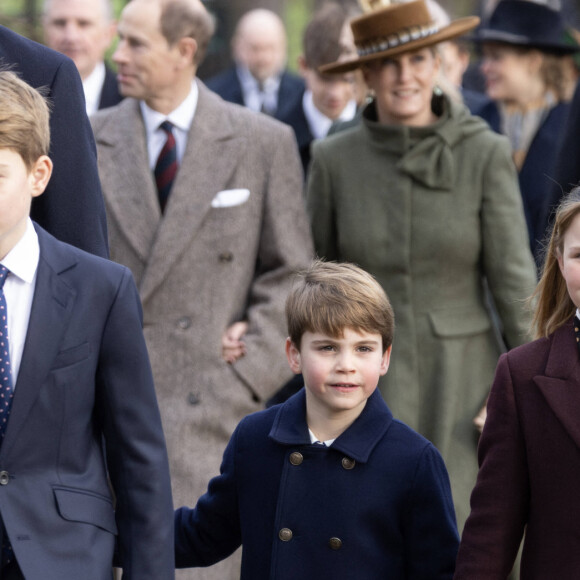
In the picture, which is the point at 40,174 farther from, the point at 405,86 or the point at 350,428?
the point at 405,86

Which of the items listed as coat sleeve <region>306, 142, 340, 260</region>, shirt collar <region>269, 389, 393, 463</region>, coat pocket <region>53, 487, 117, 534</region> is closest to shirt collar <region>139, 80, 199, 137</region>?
coat sleeve <region>306, 142, 340, 260</region>

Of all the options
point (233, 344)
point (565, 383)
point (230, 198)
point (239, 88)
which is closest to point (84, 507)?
point (565, 383)

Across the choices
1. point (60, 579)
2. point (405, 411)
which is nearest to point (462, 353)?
point (405, 411)

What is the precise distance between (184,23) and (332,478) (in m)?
2.63

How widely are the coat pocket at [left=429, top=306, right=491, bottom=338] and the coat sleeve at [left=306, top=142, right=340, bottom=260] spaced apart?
0.50 metres

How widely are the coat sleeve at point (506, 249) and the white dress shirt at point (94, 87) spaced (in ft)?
7.95

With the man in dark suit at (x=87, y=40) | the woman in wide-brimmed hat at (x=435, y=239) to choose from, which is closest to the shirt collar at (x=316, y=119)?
the man in dark suit at (x=87, y=40)

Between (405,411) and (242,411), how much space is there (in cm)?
62

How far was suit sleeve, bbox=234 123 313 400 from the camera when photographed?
5.57 meters

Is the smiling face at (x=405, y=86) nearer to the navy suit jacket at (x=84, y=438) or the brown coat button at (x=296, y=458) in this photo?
the brown coat button at (x=296, y=458)

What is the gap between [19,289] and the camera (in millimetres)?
3463

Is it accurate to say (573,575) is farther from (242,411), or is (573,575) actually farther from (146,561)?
(242,411)

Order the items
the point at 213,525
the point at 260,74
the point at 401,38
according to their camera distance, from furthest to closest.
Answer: the point at 260,74 < the point at 401,38 < the point at 213,525

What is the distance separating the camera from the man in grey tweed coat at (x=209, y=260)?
5.51 meters
